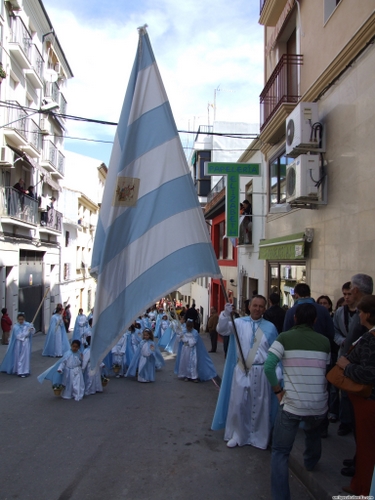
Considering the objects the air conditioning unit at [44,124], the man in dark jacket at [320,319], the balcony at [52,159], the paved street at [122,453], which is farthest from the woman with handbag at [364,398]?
the balcony at [52,159]

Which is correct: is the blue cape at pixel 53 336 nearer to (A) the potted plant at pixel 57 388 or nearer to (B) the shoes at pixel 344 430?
(A) the potted plant at pixel 57 388

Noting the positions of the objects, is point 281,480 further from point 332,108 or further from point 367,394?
point 332,108

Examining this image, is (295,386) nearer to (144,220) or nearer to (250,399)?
(250,399)

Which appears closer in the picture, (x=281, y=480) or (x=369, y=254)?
(x=281, y=480)

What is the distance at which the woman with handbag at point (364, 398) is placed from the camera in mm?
3490

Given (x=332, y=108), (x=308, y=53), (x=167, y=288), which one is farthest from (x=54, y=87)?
(x=167, y=288)

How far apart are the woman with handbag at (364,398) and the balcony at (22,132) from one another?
15711 mm

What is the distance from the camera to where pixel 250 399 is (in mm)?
5559

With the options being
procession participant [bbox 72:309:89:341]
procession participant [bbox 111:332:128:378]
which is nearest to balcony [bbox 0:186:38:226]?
procession participant [bbox 72:309:89:341]

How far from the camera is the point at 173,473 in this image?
4797 mm

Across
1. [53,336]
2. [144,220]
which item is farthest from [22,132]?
[144,220]

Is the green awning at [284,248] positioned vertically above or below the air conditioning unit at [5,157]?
below

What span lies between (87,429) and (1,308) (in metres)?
13.3

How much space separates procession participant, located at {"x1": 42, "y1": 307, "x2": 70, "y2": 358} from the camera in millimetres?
15250
